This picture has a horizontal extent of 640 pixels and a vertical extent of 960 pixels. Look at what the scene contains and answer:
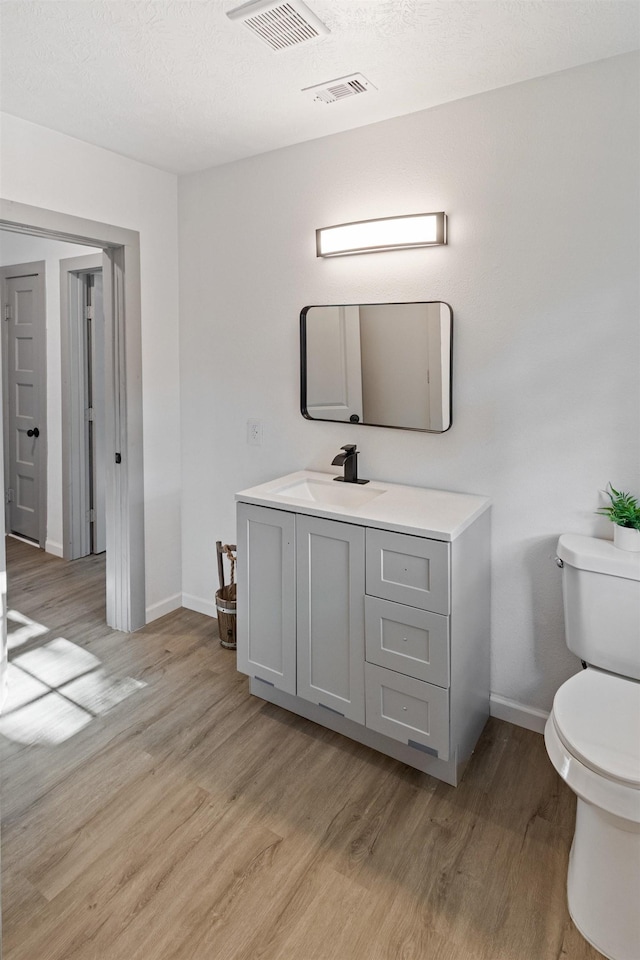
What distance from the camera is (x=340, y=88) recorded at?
2.02 m

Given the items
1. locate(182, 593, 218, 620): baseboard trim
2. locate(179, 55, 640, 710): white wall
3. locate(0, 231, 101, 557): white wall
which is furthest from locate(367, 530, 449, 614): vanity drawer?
locate(0, 231, 101, 557): white wall

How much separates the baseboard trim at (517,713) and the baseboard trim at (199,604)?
61.0 inches

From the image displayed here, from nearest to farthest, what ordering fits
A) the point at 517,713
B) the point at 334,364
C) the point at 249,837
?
1. the point at 249,837
2. the point at 517,713
3. the point at 334,364

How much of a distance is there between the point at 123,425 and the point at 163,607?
40.5 inches

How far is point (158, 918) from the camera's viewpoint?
4.87 feet

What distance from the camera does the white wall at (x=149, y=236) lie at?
2391mm

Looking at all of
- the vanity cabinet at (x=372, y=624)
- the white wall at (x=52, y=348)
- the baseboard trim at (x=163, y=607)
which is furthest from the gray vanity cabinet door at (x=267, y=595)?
the white wall at (x=52, y=348)

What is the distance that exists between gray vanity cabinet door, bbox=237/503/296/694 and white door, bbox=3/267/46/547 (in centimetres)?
254

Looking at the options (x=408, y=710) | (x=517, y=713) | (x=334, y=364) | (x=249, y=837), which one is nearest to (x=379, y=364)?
(x=334, y=364)

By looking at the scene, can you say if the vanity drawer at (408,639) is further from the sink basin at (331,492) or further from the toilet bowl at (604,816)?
the sink basin at (331,492)

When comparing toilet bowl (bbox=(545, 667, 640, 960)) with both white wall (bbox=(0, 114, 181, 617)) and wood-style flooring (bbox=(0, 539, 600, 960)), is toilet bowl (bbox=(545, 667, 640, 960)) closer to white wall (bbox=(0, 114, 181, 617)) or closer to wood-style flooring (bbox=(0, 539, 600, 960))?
wood-style flooring (bbox=(0, 539, 600, 960))

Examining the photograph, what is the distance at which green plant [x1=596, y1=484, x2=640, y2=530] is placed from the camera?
6.08ft

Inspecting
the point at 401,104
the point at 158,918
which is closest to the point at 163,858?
the point at 158,918

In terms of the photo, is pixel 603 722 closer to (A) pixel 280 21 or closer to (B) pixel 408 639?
(B) pixel 408 639
